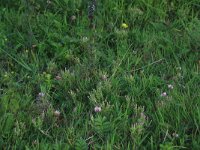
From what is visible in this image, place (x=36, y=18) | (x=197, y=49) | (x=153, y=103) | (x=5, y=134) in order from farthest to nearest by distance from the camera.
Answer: (x=36, y=18) → (x=197, y=49) → (x=153, y=103) → (x=5, y=134)

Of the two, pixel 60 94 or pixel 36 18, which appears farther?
pixel 36 18

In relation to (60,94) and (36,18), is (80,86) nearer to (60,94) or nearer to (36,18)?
(60,94)

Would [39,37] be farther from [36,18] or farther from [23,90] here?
[23,90]

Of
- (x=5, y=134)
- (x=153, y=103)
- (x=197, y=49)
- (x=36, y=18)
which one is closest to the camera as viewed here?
(x=5, y=134)

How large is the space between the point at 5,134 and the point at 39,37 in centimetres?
121

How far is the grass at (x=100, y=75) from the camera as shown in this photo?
2.80m

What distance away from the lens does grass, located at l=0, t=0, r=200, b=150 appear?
9.18 ft

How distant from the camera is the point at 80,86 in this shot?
10.6 ft

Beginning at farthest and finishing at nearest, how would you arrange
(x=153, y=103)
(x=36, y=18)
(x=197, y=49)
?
(x=36, y=18), (x=197, y=49), (x=153, y=103)

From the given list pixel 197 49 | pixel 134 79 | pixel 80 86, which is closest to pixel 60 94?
pixel 80 86

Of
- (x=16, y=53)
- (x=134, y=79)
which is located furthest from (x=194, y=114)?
(x=16, y=53)

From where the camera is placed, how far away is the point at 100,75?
10.8ft

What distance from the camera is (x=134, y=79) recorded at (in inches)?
128

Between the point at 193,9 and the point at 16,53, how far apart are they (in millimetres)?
1625
